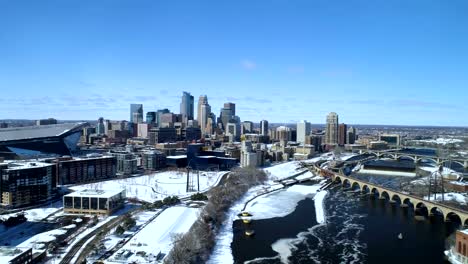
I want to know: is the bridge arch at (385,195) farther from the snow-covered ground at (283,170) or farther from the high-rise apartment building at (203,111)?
the high-rise apartment building at (203,111)

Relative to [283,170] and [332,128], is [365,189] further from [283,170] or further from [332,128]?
[332,128]

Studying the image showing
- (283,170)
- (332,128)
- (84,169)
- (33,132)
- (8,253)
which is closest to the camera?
(8,253)

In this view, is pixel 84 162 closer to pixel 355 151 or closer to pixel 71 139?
pixel 71 139

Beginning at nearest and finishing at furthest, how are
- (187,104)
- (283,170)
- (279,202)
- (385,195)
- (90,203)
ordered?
(90,203) < (279,202) < (385,195) < (283,170) < (187,104)

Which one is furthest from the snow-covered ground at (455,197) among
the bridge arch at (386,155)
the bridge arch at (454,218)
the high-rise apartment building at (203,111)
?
the high-rise apartment building at (203,111)

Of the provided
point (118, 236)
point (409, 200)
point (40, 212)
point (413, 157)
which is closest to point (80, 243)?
point (118, 236)

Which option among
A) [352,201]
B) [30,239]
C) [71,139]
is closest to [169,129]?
[71,139]
